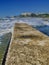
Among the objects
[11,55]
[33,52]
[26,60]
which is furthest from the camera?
[33,52]

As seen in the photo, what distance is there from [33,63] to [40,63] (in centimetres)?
15

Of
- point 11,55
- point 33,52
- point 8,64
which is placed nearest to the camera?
point 8,64

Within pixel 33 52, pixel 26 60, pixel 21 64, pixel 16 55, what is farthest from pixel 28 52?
pixel 21 64

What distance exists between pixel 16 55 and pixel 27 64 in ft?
2.35

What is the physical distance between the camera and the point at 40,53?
5.02 metres

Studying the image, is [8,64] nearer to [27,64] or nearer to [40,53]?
[27,64]

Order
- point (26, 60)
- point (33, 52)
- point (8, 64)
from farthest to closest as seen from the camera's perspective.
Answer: point (33, 52), point (26, 60), point (8, 64)

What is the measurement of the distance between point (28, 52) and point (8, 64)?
115 centimetres

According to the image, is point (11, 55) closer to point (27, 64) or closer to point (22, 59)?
point (22, 59)

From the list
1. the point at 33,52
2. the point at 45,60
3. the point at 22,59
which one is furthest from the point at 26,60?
the point at 33,52

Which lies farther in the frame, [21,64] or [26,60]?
[26,60]

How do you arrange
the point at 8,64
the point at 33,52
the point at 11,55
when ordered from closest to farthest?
the point at 8,64 → the point at 11,55 → the point at 33,52

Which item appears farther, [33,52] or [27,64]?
[33,52]

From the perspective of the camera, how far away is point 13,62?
4.22 metres
